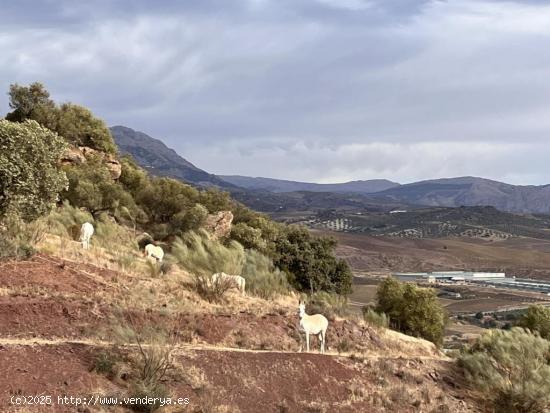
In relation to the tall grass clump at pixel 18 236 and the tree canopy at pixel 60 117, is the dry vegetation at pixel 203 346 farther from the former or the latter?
the tree canopy at pixel 60 117

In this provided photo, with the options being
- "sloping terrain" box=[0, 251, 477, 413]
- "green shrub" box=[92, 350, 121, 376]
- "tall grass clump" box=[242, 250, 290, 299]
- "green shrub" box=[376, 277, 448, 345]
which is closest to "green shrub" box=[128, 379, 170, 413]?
"sloping terrain" box=[0, 251, 477, 413]

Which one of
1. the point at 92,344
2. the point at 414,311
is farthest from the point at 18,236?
the point at 414,311

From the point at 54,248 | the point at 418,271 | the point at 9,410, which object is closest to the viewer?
the point at 9,410

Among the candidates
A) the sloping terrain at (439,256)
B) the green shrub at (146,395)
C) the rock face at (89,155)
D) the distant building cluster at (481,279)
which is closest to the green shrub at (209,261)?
the green shrub at (146,395)

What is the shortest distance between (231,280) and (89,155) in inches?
901

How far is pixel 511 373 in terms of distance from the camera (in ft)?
56.6

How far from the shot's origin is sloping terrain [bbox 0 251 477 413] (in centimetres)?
1034

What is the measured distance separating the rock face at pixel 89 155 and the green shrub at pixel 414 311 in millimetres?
19172

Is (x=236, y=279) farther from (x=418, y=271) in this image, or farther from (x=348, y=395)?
(x=418, y=271)

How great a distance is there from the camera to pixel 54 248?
17953 millimetres

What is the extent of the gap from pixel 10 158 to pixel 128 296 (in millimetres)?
5225

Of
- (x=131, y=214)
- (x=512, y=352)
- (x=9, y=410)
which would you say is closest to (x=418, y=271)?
(x=131, y=214)

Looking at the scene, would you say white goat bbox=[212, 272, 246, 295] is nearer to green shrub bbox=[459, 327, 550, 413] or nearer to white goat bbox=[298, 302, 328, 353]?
white goat bbox=[298, 302, 328, 353]

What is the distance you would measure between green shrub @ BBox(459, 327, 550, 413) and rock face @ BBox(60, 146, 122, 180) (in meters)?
25.4
